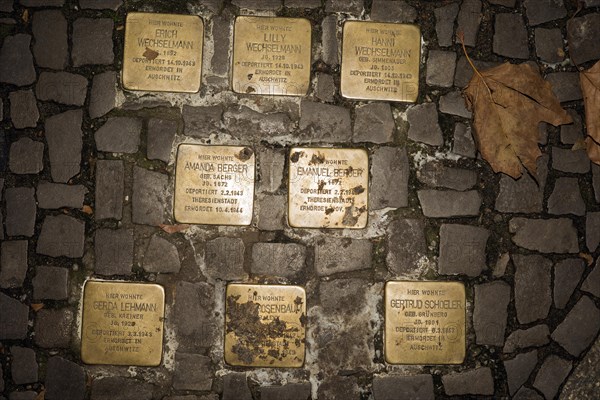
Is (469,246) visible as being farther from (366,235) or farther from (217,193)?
(217,193)

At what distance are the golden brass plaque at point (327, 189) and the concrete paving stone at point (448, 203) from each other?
342 millimetres

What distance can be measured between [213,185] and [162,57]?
76 centimetres

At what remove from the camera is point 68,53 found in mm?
2270

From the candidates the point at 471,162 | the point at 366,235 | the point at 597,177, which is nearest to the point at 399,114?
the point at 471,162

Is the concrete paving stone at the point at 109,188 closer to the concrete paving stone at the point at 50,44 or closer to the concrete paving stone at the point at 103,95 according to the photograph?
the concrete paving stone at the point at 103,95

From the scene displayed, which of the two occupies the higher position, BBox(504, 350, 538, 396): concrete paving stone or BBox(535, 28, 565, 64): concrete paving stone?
BBox(535, 28, 565, 64): concrete paving stone

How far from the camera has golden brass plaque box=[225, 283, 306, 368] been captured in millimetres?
2197

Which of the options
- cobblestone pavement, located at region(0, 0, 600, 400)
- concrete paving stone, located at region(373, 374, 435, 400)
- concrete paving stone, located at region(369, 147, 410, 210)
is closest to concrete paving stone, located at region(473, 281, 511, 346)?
cobblestone pavement, located at region(0, 0, 600, 400)

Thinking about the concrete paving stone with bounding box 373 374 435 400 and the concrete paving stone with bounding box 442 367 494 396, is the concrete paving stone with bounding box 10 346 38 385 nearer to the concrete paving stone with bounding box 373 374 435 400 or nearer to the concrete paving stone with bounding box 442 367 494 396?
the concrete paving stone with bounding box 373 374 435 400

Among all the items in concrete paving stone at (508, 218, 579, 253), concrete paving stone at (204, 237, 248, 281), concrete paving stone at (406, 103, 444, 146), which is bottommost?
concrete paving stone at (204, 237, 248, 281)

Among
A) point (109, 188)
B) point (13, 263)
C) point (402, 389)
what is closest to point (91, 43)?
point (109, 188)

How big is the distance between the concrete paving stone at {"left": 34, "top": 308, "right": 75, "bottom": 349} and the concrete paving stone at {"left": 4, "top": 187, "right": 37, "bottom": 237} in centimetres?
46

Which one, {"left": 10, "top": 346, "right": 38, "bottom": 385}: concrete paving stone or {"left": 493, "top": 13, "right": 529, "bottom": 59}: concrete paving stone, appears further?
{"left": 493, "top": 13, "right": 529, "bottom": 59}: concrete paving stone

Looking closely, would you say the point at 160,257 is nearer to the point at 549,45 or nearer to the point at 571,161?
the point at 571,161
